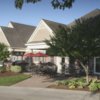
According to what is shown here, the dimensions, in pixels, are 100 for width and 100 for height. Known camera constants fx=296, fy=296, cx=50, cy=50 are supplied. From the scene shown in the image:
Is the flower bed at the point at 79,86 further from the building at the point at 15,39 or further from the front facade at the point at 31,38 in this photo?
the building at the point at 15,39

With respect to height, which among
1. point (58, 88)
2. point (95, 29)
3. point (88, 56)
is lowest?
point (58, 88)

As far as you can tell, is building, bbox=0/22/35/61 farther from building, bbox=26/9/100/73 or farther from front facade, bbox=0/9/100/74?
building, bbox=26/9/100/73

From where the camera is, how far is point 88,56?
19.8 m

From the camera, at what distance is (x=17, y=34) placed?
46.8 m

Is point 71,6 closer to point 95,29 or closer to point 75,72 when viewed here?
point 95,29

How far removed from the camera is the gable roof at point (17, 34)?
43719 mm

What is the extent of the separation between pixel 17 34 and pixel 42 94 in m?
30.9

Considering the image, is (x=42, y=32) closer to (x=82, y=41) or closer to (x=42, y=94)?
(x=82, y=41)

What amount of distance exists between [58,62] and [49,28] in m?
4.71

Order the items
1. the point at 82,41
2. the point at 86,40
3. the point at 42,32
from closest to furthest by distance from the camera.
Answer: the point at 86,40 → the point at 82,41 → the point at 42,32

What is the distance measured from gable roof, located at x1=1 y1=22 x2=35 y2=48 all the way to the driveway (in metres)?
24.8

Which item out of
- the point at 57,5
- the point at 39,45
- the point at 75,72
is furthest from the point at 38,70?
the point at 57,5

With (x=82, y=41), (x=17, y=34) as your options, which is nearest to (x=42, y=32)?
(x=17, y=34)

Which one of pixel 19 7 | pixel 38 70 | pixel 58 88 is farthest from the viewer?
pixel 38 70
